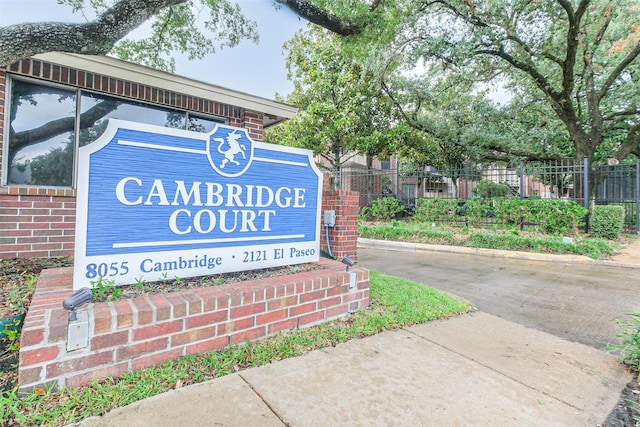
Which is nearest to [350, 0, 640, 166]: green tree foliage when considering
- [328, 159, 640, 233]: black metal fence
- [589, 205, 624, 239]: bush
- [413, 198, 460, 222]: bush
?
[328, 159, 640, 233]: black metal fence

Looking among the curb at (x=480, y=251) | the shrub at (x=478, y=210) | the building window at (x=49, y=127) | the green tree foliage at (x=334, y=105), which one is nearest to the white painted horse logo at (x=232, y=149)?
the building window at (x=49, y=127)

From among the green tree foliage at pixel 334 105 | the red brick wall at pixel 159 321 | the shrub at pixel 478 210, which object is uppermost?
the green tree foliage at pixel 334 105

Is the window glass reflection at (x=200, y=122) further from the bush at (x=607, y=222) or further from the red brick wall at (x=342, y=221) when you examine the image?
the bush at (x=607, y=222)

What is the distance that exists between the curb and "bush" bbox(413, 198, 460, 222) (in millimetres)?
2176

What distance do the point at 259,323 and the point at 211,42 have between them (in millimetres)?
6681

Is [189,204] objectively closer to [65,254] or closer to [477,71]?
[65,254]

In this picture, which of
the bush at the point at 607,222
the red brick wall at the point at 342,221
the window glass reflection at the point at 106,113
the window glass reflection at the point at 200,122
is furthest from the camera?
the bush at the point at 607,222

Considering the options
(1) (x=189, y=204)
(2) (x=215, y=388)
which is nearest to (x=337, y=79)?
(1) (x=189, y=204)

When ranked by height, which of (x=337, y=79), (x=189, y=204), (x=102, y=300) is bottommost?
(x=102, y=300)

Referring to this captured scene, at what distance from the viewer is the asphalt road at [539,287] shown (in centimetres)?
327

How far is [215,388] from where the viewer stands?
6.34 ft

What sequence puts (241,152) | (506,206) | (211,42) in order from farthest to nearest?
(506,206) < (211,42) < (241,152)

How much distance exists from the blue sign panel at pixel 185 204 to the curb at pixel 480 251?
18.2 ft

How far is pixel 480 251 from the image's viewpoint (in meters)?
7.39
